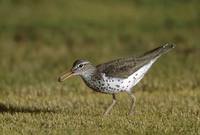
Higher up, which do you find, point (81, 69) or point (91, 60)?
point (91, 60)

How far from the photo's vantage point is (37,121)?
12.5m

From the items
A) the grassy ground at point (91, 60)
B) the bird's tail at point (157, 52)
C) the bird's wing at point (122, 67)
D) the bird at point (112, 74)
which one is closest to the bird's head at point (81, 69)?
the bird at point (112, 74)

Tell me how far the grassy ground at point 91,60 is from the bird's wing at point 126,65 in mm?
742

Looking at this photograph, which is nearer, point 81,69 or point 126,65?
point 81,69

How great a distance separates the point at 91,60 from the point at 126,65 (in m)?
8.81

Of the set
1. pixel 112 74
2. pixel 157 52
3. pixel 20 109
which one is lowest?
pixel 20 109

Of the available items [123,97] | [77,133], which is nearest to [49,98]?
[123,97]

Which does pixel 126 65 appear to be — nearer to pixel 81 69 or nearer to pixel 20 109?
pixel 81 69

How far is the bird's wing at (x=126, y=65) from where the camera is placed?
12953 millimetres

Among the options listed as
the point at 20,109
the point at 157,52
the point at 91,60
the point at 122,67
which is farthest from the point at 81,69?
the point at 91,60

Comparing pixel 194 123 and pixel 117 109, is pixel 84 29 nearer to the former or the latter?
pixel 117 109

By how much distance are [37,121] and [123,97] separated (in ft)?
13.8

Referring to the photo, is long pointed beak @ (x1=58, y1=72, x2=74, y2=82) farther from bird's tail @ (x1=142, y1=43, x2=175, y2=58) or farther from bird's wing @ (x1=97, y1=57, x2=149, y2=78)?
bird's tail @ (x1=142, y1=43, x2=175, y2=58)

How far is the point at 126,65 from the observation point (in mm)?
13219
